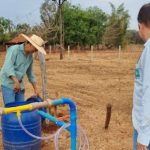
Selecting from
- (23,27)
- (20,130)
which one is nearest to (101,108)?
(20,130)

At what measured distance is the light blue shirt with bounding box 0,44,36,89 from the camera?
462 cm

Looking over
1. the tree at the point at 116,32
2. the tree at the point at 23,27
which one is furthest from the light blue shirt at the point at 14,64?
the tree at the point at 116,32

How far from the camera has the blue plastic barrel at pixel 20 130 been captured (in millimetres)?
4027

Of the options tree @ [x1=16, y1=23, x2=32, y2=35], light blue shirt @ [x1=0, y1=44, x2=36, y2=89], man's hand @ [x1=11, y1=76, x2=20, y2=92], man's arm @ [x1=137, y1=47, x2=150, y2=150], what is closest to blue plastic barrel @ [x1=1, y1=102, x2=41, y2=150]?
man's hand @ [x1=11, y1=76, x2=20, y2=92]

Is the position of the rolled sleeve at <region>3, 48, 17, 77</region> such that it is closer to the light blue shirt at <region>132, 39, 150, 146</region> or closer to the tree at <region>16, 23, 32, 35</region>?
the light blue shirt at <region>132, 39, 150, 146</region>

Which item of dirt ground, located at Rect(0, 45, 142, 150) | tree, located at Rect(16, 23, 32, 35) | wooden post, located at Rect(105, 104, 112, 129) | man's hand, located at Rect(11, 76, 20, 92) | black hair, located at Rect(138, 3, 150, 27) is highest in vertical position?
tree, located at Rect(16, 23, 32, 35)

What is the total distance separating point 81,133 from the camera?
3881mm

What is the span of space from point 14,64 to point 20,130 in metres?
1.02

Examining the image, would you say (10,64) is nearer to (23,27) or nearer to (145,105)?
(145,105)

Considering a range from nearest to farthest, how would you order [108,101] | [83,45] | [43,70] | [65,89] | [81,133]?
[81,133] → [43,70] → [108,101] → [65,89] → [83,45]

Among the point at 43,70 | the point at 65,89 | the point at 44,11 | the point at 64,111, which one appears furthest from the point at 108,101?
the point at 44,11

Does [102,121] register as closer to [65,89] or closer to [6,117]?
[6,117]

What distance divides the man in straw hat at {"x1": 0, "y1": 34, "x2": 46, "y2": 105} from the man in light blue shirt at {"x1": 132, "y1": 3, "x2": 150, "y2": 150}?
2390mm

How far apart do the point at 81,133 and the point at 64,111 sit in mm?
2842
